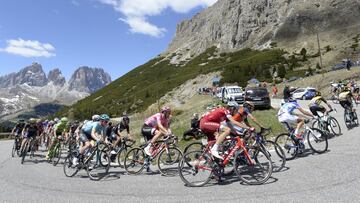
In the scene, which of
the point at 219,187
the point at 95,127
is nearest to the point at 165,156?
the point at 95,127

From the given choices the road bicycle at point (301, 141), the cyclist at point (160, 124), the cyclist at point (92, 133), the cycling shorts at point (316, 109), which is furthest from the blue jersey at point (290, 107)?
the cyclist at point (92, 133)

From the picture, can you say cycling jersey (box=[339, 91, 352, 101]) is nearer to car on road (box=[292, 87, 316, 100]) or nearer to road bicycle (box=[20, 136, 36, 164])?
road bicycle (box=[20, 136, 36, 164])

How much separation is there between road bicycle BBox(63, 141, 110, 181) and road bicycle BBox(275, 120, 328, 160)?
6439 millimetres

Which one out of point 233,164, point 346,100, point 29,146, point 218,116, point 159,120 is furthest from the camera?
point 29,146

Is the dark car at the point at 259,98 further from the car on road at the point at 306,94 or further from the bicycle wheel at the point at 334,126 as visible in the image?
the car on road at the point at 306,94

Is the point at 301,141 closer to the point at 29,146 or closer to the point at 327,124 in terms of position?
the point at 327,124

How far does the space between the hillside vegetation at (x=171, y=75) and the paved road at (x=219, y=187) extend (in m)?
64.0

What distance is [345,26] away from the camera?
10269 cm

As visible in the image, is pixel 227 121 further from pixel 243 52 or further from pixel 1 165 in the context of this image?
pixel 243 52

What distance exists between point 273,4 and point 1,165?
124576 millimetres

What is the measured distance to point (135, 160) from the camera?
45.9 ft

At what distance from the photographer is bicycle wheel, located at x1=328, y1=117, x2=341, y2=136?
15.9 m

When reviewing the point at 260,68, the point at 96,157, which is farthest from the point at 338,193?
the point at 260,68

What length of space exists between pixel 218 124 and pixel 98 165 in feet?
17.2
